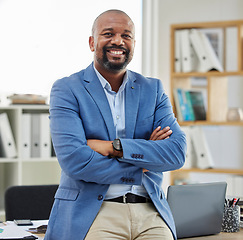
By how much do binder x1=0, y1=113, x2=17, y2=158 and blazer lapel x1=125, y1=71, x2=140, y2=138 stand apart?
216cm

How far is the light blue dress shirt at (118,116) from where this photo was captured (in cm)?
195

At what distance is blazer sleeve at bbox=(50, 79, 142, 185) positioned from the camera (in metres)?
1.94

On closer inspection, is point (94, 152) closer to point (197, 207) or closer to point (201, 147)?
point (197, 207)

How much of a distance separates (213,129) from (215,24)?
1.16 meters

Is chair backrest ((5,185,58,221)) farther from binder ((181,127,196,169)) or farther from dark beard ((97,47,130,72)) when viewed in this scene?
binder ((181,127,196,169))

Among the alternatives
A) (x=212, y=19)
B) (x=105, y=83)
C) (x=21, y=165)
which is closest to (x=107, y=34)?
(x=105, y=83)

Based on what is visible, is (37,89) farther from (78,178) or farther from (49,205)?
(78,178)

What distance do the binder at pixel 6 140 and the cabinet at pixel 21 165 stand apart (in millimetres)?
43

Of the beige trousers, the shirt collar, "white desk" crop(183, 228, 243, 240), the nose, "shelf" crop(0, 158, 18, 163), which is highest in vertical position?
the nose

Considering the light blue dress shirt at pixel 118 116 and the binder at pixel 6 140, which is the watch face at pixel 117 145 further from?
the binder at pixel 6 140

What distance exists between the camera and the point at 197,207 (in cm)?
216

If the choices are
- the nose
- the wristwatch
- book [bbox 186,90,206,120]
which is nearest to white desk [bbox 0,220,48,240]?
the wristwatch

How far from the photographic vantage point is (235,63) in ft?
16.8

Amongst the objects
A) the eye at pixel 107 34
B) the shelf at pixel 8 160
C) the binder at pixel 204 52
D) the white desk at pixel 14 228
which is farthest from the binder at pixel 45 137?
the eye at pixel 107 34
